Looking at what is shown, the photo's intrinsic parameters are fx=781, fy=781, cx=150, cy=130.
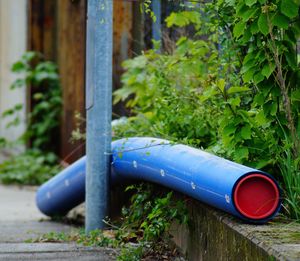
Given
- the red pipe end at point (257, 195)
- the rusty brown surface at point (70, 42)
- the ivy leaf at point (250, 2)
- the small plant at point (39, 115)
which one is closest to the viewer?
the red pipe end at point (257, 195)

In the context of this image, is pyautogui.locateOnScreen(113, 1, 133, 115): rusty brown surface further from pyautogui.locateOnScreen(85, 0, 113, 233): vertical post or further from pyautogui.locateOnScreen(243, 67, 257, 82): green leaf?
pyautogui.locateOnScreen(243, 67, 257, 82): green leaf

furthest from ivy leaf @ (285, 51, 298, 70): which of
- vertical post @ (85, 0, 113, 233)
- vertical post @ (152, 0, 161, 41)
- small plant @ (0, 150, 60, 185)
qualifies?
small plant @ (0, 150, 60, 185)

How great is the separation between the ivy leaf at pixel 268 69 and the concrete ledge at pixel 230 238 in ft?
2.47

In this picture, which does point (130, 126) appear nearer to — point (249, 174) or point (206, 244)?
point (206, 244)

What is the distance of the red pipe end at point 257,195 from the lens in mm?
3734

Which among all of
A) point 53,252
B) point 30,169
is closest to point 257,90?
point 53,252

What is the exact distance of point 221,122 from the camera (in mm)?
4262

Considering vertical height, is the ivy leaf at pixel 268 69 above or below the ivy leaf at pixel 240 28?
below

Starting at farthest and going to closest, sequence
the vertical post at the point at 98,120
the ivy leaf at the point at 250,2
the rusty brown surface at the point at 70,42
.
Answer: the rusty brown surface at the point at 70,42
the vertical post at the point at 98,120
the ivy leaf at the point at 250,2

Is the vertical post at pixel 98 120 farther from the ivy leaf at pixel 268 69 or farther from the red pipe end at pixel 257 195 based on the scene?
the red pipe end at pixel 257 195

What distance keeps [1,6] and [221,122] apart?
12866 millimetres

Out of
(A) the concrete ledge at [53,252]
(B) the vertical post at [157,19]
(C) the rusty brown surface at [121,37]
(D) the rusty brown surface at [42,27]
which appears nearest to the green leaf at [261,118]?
(A) the concrete ledge at [53,252]

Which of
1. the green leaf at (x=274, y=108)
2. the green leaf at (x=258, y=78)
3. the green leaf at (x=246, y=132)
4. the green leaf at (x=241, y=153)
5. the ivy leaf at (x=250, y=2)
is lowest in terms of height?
the green leaf at (x=241, y=153)

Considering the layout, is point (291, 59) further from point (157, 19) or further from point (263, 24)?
point (157, 19)
